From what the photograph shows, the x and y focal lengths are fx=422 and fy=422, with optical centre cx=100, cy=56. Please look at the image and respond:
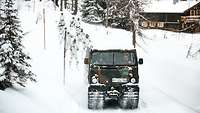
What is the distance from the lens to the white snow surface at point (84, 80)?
15882 millimetres

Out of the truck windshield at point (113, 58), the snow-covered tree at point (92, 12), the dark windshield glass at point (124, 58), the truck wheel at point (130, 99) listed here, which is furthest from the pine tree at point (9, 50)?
the snow-covered tree at point (92, 12)

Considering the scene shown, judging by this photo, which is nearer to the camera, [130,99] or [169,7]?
[130,99]

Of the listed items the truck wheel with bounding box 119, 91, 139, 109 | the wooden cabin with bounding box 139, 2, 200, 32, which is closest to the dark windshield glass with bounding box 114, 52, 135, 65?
the truck wheel with bounding box 119, 91, 139, 109

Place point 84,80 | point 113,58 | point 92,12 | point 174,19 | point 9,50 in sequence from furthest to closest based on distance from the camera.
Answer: point 174,19
point 92,12
point 84,80
point 113,58
point 9,50

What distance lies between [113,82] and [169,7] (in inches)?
2122

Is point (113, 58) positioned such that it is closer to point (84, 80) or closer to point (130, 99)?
point (130, 99)

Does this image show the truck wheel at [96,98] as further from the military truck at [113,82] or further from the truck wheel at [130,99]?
the truck wheel at [130,99]

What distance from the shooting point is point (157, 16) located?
6969 cm

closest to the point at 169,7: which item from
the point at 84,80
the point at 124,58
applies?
the point at 84,80

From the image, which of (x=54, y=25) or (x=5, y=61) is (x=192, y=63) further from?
(x=5, y=61)

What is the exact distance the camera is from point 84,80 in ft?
76.3

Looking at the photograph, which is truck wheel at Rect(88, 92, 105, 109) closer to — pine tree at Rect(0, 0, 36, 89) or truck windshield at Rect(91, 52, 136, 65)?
truck windshield at Rect(91, 52, 136, 65)

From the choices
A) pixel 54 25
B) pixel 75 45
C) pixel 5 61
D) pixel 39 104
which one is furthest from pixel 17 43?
pixel 54 25

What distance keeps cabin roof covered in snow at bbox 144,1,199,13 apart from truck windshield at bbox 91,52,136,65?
1903 inches
